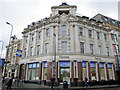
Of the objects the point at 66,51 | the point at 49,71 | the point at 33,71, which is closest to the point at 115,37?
the point at 66,51

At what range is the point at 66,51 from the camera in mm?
20438

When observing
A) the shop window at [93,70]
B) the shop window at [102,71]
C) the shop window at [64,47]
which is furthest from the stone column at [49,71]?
the shop window at [102,71]

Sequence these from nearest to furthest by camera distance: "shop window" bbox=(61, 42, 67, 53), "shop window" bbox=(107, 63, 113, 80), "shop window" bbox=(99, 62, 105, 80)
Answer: "shop window" bbox=(61, 42, 67, 53), "shop window" bbox=(99, 62, 105, 80), "shop window" bbox=(107, 63, 113, 80)

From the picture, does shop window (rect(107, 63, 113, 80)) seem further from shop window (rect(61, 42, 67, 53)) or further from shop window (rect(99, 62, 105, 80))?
shop window (rect(61, 42, 67, 53))

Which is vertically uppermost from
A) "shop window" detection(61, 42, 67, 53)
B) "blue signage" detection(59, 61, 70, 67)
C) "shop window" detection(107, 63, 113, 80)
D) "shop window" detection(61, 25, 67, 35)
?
"shop window" detection(61, 25, 67, 35)

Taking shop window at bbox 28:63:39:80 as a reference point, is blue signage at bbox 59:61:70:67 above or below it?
above

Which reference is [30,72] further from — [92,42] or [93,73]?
[92,42]

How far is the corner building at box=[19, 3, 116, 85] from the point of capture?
19484mm

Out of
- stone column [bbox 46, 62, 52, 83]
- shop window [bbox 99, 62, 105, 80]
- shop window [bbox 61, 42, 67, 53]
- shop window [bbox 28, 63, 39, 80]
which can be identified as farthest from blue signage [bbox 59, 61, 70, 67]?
shop window [bbox 99, 62, 105, 80]

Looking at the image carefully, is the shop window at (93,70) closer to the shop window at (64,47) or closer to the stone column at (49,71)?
the shop window at (64,47)

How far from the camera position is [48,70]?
1942cm

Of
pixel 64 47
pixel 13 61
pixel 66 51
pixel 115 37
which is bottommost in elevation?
pixel 13 61

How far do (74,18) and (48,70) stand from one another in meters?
12.8

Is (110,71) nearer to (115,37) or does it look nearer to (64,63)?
(115,37)
